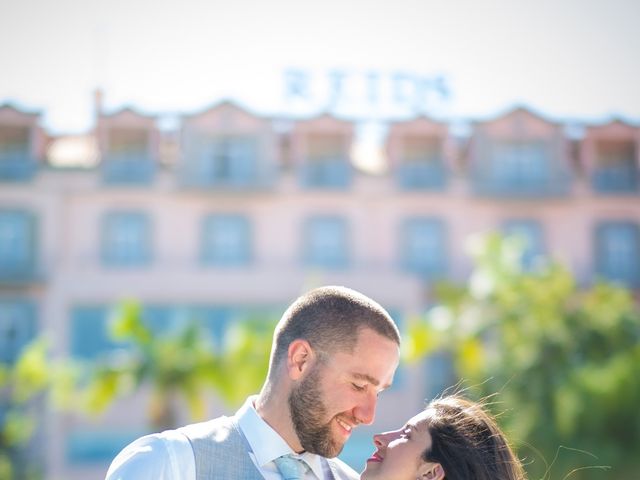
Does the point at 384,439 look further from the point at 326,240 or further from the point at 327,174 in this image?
the point at 327,174

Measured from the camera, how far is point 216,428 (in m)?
3.19

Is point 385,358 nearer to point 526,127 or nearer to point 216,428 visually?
point 216,428

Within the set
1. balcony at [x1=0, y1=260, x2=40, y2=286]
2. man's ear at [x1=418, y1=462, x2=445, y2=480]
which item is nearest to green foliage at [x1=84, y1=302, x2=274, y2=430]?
balcony at [x1=0, y1=260, x2=40, y2=286]

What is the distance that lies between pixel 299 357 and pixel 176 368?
16571mm

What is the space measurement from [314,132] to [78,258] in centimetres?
733

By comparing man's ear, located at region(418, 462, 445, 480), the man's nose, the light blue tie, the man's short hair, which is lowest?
man's ear, located at region(418, 462, 445, 480)

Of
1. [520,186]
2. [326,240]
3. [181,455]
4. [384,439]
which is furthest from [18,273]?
[181,455]

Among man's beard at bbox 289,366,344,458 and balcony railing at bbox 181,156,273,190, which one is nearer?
man's beard at bbox 289,366,344,458

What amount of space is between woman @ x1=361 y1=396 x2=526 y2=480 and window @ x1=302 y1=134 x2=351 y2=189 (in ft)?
74.3

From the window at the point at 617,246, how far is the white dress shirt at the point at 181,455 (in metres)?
25.5

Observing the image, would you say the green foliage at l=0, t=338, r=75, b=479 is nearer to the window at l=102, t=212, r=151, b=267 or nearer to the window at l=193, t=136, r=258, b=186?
the window at l=102, t=212, r=151, b=267

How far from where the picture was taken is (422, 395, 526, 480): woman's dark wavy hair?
134 inches

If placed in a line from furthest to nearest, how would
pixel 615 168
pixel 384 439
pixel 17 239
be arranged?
1. pixel 615 168
2. pixel 17 239
3. pixel 384 439

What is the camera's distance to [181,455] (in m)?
3.01
